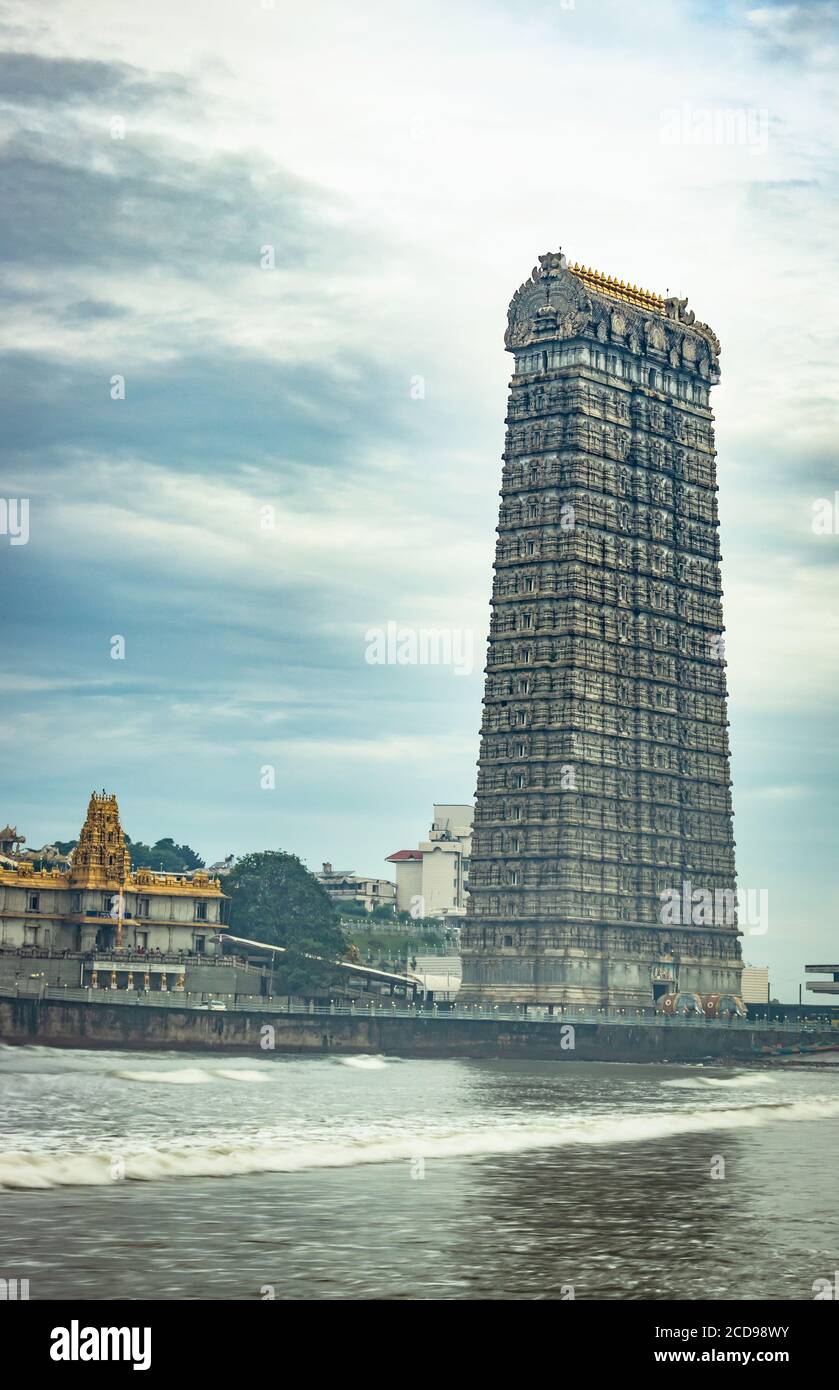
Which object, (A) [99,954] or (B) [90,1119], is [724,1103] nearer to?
(B) [90,1119]

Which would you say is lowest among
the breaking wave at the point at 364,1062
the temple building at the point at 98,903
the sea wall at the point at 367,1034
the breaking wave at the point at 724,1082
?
the breaking wave at the point at 724,1082

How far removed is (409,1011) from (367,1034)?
9001 mm

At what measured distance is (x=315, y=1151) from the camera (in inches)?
2643

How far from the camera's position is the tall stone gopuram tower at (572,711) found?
187 m

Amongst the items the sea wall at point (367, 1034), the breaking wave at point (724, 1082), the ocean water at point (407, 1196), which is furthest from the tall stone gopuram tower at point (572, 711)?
the ocean water at point (407, 1196)

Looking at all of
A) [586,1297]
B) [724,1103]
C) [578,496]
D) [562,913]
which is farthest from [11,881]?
[586,1297]

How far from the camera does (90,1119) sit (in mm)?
79625

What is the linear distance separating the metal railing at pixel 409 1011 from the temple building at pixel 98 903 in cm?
1032

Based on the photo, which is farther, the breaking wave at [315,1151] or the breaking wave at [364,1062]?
the breaking wave at [364,1062]

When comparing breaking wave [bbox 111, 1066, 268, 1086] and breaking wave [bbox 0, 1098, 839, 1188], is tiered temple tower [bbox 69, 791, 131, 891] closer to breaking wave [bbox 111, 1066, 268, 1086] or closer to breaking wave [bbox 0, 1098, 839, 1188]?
breaking wave [bbox 111, 1066, 268, 1086]

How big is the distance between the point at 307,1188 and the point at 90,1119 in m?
25.8

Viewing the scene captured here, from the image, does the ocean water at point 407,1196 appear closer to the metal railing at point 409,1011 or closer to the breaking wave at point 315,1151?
the breaking wave at point 315,1151

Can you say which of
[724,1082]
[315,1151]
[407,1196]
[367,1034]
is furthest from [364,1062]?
[407,1196]

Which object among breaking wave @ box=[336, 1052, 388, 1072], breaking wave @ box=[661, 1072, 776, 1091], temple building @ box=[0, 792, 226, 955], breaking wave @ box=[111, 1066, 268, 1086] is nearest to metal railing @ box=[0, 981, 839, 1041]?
breaking wave @ box=[336, 1052, 388, 1072]
